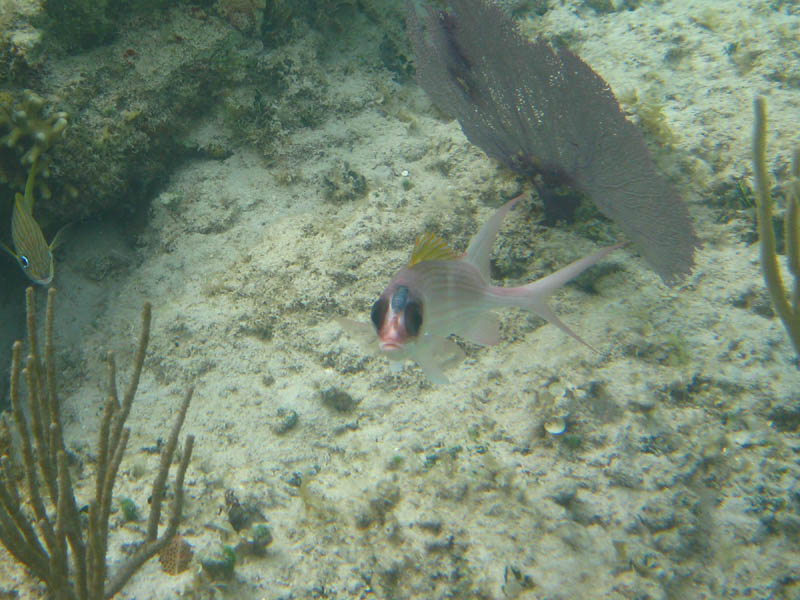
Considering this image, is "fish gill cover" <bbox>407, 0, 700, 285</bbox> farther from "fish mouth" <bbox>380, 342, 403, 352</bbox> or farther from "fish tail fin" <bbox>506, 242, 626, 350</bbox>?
"fish mouth" <bbox>380, 342, 403, 352</bbox>

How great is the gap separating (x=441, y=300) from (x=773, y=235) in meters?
1.98

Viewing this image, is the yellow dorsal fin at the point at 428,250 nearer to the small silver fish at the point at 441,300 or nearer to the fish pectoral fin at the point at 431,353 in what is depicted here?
the small silver fish at the point at 441,300

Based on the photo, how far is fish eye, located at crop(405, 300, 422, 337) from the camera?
1544 millimetres

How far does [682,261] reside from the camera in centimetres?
282

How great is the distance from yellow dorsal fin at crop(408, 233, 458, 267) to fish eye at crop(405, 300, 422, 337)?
0.19m

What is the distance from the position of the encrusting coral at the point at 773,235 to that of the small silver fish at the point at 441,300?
1276 millimetres

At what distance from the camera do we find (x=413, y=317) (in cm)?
156

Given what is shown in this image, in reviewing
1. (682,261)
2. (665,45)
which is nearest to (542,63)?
(682,261)

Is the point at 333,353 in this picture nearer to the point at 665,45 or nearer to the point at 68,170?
the point at 68,170

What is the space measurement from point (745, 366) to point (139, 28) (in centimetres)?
515

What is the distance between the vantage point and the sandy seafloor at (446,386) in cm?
201

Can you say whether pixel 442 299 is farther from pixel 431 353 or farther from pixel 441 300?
pixel 431 353

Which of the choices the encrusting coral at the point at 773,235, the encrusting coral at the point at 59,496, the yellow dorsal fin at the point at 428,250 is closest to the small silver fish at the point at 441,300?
the yellow dorsal fin at the point at 428,250

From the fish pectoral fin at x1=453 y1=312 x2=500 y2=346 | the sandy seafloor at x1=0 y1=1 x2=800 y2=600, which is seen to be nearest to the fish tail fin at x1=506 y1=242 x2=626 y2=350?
the fish pectoral fin at x1=453 y1=312 x2=500 y2=346
